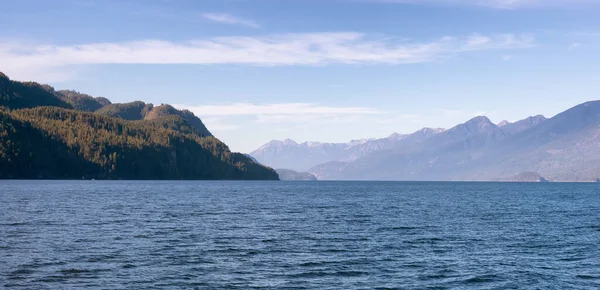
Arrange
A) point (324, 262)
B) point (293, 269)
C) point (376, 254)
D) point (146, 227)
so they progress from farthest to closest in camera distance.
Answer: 1. point (146, 227)
2. point (376, 254)
3. point (324, 262)
4. point (293, 269)

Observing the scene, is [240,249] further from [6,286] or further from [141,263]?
[6,286]

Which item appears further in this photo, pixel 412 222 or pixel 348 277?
pixel 412 222

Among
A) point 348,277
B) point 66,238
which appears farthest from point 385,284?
point 66,238

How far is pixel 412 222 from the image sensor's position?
93.8 m

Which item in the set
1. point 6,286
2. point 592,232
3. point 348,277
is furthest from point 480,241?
Answer: point 6,286

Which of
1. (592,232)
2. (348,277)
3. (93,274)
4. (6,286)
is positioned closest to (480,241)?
(592,232)

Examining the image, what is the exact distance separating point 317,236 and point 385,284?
94.0 ft

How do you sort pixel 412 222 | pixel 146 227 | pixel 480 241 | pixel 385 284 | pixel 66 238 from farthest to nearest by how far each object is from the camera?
pixel 412 222, pixel 146 227, pixel 480 241, pixel 66 238, pixel 385 284

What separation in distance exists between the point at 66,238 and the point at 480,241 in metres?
48.6

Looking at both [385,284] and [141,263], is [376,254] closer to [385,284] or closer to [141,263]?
[385,284]

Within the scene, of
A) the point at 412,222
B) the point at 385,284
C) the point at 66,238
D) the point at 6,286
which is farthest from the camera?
the point at 412,222

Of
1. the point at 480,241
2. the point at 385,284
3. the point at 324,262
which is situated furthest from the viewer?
the point at 480,241

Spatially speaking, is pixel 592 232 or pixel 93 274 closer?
pixel 93 274

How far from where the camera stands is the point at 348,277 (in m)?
46.5
